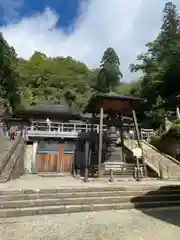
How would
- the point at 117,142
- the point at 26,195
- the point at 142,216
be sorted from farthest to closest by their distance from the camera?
the point at 117,142
the point at 26,195
the point at 142,216

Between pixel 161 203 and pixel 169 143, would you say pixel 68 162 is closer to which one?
pixel 169 143

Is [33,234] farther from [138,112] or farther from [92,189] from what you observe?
[138,112]

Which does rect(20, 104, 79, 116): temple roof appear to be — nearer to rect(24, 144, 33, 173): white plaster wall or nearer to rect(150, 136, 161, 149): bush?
rect(24, 144, 33, 173): white plaster wall

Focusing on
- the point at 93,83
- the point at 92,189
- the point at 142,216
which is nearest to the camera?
the point at 142,216

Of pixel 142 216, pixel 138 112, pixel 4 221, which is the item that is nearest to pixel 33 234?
pixel 4 221

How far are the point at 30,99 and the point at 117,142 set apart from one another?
89.9 ft

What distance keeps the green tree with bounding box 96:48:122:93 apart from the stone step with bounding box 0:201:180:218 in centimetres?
4360

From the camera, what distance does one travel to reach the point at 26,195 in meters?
7.54

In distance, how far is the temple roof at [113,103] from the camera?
14.8m

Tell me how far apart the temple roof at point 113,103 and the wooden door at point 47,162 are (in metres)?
6.05

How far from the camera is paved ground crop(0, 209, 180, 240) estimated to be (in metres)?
4.96

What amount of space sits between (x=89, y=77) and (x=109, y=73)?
258 inches

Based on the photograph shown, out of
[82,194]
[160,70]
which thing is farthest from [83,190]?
[160,70]

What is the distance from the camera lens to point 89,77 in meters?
57.2
